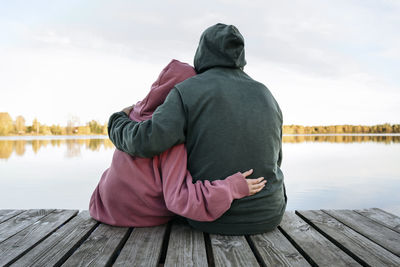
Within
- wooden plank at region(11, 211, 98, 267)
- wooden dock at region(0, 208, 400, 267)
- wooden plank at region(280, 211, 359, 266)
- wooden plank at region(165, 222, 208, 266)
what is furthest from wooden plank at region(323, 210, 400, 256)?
wooden plank at region(11, 211, 98, 267)

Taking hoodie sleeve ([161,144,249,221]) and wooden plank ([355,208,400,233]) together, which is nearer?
hoodie sleeve ([161,144,249,221])

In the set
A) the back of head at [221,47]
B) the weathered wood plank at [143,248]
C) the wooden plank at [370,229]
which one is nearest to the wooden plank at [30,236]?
the weathered wood plank at [143,248]

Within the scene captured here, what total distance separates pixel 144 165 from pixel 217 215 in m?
0.47

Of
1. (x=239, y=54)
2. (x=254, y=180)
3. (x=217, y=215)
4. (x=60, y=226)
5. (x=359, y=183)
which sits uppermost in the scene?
(x=239, y=54)

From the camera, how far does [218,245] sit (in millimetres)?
1419

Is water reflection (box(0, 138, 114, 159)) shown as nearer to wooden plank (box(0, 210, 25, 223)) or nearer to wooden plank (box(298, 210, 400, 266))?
wooden plank (box(0, 210, 25, 223))

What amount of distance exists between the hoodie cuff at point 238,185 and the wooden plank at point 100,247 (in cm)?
61

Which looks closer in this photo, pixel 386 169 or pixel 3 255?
pixel 3 255

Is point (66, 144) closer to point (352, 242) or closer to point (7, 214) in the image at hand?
point (7, 214)

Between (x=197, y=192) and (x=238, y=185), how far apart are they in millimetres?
200

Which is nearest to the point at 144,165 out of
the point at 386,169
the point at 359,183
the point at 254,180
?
the point at 254,180

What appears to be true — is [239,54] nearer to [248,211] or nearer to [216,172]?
[216,172]

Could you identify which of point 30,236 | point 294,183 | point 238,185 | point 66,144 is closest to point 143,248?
point 238,185

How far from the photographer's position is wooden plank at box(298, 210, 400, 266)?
4.31 feet
